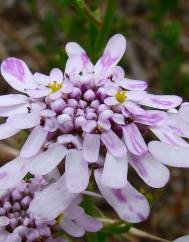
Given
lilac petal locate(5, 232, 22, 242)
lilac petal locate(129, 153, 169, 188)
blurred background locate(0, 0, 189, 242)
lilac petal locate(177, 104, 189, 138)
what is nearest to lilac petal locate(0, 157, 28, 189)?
lilac petal locate(5, 232, 22, 242)

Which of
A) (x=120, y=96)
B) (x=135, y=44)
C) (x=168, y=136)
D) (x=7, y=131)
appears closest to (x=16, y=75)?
(x=7, y=131)

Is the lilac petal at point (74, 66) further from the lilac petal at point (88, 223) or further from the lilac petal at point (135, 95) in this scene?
the lilac petal at point (88, 223)

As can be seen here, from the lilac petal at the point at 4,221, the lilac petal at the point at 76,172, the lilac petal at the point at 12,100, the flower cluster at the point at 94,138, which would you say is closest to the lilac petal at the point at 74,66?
the flower cluster at the point at 94,138

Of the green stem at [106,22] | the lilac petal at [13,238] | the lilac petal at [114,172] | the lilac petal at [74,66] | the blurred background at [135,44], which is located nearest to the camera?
the lilac petal at [114,172]

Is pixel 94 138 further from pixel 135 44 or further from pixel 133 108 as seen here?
pixel 135 44

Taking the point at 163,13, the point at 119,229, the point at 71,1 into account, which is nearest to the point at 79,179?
the point at 119,229

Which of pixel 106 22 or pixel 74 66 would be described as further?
pixel 106 22
